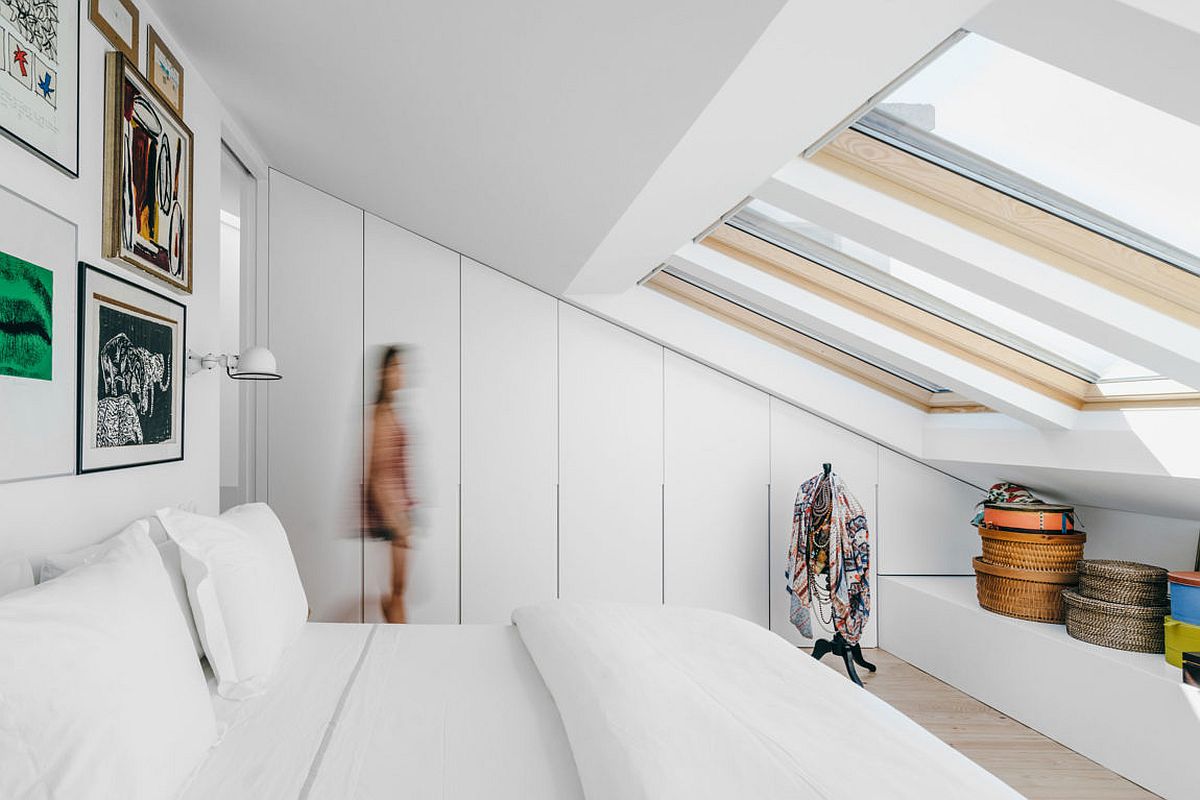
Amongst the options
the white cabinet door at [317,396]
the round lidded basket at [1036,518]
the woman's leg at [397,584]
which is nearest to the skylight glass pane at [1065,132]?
the round lidded basket at [1036,518]

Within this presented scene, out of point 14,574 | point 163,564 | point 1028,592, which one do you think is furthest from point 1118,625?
point 14,574

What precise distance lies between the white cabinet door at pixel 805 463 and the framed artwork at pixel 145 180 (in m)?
3.08

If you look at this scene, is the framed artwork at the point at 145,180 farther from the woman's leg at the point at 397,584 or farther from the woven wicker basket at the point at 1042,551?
the woven wicker basket at the point at 1042,551

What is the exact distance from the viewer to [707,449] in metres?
4.34

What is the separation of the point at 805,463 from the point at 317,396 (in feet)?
9.02

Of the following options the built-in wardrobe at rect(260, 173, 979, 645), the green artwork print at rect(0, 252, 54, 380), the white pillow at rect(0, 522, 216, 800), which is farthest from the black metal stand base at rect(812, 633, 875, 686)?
the green artwork print at rect(0, 252, 54, 380)

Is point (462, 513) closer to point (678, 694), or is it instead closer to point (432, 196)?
point (432, 196)

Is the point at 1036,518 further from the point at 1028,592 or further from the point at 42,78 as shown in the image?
the point at 42,78

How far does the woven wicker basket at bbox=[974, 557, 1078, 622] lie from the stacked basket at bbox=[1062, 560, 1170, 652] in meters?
0.25

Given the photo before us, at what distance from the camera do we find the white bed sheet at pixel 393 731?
1429mm

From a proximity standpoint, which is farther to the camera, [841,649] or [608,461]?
[608,461]

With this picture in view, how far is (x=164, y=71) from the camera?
2.46 metres

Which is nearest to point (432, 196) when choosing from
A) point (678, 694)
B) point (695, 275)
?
point (695, 275)

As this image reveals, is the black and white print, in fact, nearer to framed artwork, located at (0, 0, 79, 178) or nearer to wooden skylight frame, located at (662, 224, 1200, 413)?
framed artwork, located at (0, 0, 79, 178)
